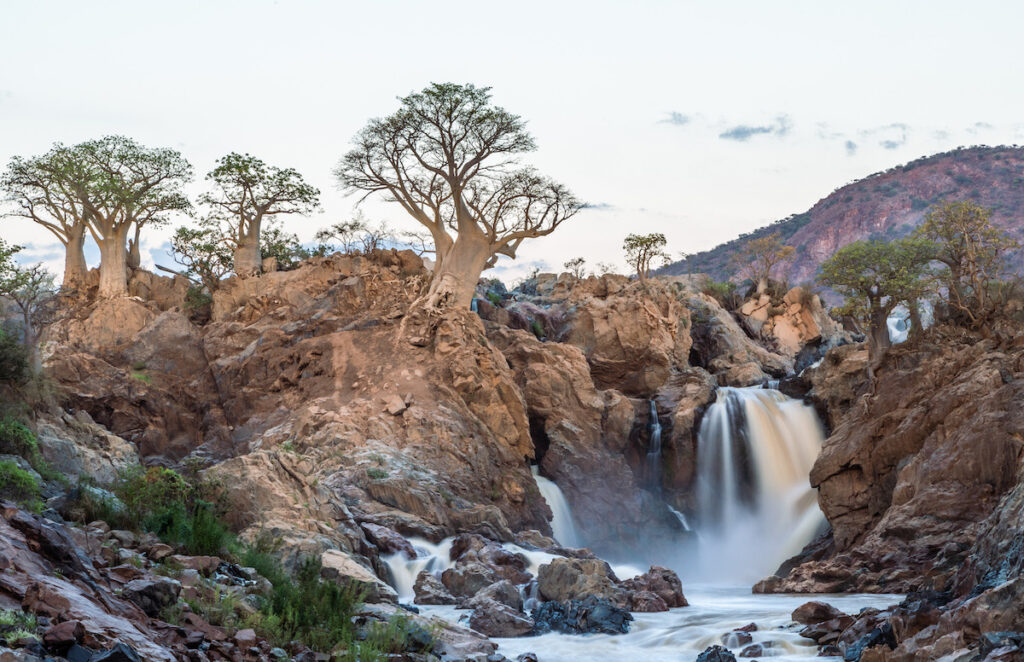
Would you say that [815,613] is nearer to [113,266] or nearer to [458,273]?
[458,273]

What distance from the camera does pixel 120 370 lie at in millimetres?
35250

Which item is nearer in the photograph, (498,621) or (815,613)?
(815,613)

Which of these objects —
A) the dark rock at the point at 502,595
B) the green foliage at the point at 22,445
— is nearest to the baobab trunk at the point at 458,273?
the dark rock at the point at 502,595

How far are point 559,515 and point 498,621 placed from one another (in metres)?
15.9

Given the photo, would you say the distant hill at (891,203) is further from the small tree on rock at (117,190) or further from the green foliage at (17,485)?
the green foliage at (17,485)

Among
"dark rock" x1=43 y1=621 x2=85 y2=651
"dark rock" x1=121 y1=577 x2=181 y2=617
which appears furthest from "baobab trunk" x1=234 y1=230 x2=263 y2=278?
"dark rock" x1=43 y1=621 x2=85 y2=651

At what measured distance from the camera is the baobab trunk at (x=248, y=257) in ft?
132

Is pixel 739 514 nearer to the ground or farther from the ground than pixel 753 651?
farther from the ground

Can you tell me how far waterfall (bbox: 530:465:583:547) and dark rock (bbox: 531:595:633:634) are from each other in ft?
44.8

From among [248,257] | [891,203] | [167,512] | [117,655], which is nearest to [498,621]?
[167,512]

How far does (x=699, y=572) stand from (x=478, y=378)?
33.3 feet

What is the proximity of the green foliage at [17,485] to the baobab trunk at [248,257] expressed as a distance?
90.4 ft

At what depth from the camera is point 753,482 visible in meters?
35.1

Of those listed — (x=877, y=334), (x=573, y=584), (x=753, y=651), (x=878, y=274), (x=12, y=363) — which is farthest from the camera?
(x=878, y=274)
